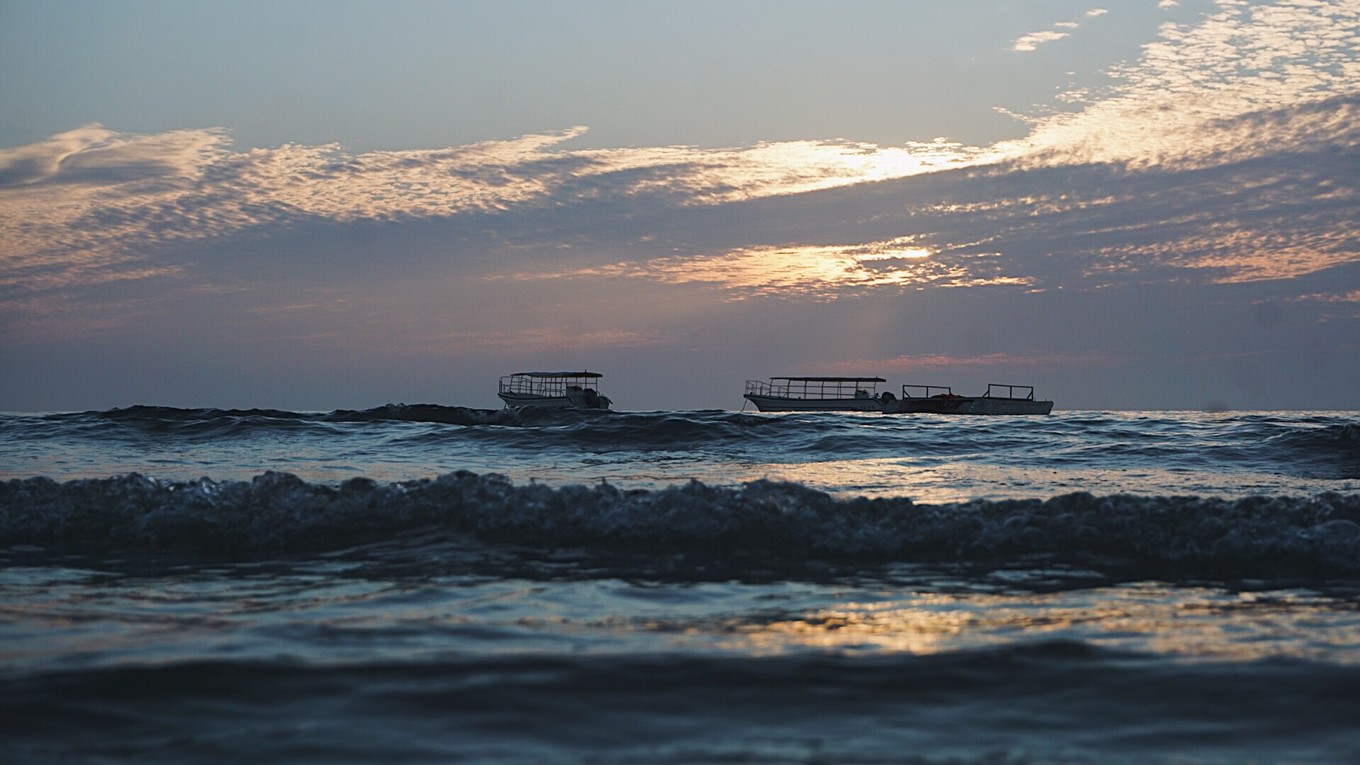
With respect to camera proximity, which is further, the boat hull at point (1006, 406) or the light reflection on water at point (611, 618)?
the boat hull at point (1006, 406)

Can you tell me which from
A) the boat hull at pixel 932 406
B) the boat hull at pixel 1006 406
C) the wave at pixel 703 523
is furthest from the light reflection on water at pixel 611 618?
the boat hull at pixel 1006 406

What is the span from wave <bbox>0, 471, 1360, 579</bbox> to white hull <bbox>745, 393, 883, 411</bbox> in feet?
213

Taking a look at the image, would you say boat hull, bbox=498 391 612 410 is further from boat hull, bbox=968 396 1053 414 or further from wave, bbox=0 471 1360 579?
wave, bbox=0 471 1360 579

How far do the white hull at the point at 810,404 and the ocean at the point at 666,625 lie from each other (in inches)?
2396

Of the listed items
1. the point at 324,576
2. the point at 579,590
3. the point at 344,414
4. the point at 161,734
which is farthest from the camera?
the point at 344,414

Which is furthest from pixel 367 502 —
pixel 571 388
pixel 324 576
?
pixel 571 388

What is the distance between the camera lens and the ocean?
433 centimetres

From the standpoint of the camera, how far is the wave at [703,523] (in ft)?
29.0

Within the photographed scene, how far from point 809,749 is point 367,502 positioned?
24.2ft

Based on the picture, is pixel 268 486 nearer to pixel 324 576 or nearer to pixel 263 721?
pixel 324 576

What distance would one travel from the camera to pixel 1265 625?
6309 millimetres

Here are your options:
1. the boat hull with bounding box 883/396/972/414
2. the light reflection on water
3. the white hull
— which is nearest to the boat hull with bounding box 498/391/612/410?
the white hull

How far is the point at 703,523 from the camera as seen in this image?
9.59 metres

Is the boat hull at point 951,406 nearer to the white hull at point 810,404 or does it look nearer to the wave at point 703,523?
the white hull at point 810,404
